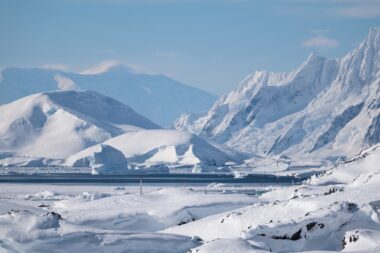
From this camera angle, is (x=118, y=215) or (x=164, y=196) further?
(x=164, y=196)

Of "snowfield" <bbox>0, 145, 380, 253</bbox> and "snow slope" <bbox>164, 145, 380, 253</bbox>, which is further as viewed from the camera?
"snowfield" <bbox>0, 145, 380, 253</bbox>

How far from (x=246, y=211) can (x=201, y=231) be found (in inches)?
129

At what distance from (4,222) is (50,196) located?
250 feet

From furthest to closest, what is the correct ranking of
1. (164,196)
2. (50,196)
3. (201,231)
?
(50,196) → (164,196) → (201,231)

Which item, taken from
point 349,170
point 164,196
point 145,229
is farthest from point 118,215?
point 349,170

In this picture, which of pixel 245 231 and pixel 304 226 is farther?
pixel 245 231

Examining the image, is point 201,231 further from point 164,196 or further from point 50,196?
point 50,196

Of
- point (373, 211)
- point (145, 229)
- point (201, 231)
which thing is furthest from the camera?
point (145, 229)

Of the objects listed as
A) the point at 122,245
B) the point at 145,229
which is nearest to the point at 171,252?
the point at 122,245

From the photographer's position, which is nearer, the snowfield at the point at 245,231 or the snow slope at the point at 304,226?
the snow slope at the point at 304,226

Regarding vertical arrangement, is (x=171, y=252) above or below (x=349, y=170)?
below

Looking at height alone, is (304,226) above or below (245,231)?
above

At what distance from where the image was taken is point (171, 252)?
44.6 metres

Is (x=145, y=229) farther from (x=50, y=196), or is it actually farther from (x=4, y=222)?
(x=50, y=196)
